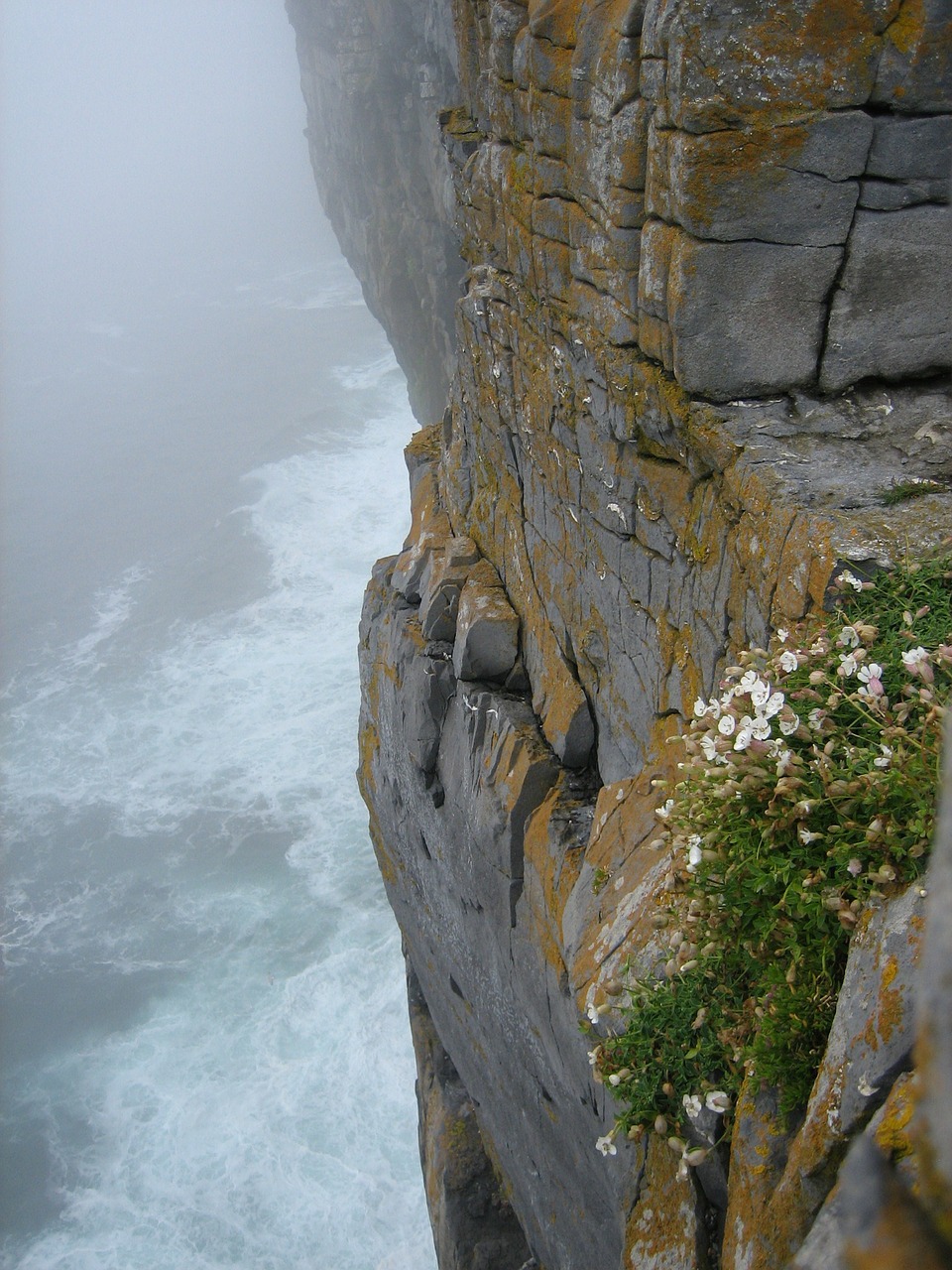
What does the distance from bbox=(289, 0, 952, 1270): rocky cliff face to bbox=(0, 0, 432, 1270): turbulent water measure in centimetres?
608

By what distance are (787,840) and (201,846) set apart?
2113cm

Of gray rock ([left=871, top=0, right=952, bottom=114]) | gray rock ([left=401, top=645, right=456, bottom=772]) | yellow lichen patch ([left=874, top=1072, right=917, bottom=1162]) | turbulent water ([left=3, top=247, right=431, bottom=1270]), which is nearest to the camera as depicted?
yellow lichen patch ([left=874, top=1072, right=917, bottom=1162])

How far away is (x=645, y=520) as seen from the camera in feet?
23.8

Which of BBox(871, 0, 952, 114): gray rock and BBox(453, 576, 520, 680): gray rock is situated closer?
BBox(871, 0, 952, 114): gray rock

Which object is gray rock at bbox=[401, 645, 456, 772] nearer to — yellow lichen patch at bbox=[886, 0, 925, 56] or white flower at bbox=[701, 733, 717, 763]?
white flower at bbox=[701, 733, 717, 763]

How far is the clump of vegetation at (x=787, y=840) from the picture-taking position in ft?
12.5

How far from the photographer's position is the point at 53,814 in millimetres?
24891

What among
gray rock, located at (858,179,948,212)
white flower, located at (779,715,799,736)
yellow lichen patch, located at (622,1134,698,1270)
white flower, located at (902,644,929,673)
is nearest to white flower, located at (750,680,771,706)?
white flower, located at (779,715,799,736)

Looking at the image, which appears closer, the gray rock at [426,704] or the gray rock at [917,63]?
the gray rock at [917,63]

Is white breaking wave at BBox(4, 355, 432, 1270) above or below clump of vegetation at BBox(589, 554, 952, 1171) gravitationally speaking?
below

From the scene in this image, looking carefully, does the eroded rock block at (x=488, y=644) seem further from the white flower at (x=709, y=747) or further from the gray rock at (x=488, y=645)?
the white flower at (x=709, y=747)

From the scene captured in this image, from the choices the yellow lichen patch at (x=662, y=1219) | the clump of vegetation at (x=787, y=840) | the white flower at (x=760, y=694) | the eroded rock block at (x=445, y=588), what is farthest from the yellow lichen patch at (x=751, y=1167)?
the eroded rock block at (x=445, y=588)

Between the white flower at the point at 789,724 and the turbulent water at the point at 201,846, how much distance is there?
1490 cm

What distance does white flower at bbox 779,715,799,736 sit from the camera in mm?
4047
